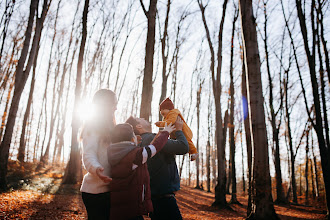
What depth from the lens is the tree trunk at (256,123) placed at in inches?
151

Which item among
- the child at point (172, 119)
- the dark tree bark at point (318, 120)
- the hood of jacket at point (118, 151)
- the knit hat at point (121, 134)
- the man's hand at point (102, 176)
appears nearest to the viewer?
the man's hand at point (102, 176)

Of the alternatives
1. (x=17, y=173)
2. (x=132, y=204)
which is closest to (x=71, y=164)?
(x=17, y=173)

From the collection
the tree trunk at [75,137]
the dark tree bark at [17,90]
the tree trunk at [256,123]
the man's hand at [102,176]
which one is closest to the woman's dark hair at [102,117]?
the man's hand at [102,176]

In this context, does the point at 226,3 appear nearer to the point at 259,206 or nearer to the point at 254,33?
the point at 254,33

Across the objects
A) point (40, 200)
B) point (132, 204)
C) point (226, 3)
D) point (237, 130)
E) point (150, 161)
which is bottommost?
point (40, 200)

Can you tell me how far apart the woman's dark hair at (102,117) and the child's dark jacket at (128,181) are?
0.67 feet

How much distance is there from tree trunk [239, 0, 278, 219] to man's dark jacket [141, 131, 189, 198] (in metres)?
2.67

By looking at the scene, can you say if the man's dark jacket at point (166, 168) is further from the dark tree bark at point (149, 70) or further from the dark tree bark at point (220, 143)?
the dark tree bark at point (220, 143)

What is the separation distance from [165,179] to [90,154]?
0.74 m

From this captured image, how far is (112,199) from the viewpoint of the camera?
164 cm

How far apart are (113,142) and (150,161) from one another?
0.46 metres

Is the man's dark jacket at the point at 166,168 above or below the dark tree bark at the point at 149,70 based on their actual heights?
below

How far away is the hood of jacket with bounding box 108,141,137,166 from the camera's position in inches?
65.9

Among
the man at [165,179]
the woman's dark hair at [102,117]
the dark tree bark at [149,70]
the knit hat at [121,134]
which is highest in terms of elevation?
the dark tree bark at [149,70]
